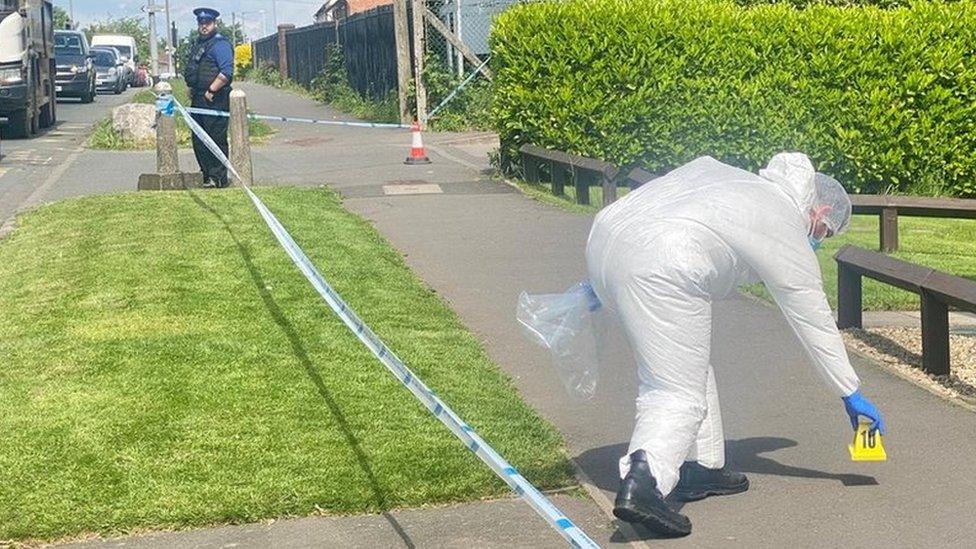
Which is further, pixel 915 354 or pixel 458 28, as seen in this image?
pixel 458 28

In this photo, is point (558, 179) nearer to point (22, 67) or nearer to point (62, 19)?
point (22, 67)

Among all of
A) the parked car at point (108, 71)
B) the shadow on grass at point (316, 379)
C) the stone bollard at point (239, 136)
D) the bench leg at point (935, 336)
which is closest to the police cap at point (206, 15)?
the stone bollard at point (239, 136)

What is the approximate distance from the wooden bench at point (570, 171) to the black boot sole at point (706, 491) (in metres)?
8.54

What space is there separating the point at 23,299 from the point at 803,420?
210 inches

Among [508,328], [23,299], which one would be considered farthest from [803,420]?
[23,299]

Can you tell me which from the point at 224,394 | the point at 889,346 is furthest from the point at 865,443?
the point at 889,346

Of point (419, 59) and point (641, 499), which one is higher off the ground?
point (419, 59)

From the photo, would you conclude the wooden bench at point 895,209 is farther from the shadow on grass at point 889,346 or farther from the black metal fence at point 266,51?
the black metal fence at point 266,51

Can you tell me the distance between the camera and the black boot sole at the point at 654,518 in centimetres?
532

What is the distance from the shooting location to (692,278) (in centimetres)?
535

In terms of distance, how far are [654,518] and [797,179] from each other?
51.2 inches

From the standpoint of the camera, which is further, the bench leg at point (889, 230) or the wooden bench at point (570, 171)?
the wooden bench at point (570, 171)

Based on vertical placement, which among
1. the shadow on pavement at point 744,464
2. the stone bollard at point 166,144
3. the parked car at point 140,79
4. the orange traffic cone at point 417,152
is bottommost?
the shadow on pavement at point 744,464

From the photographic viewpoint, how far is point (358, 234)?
12828mm
